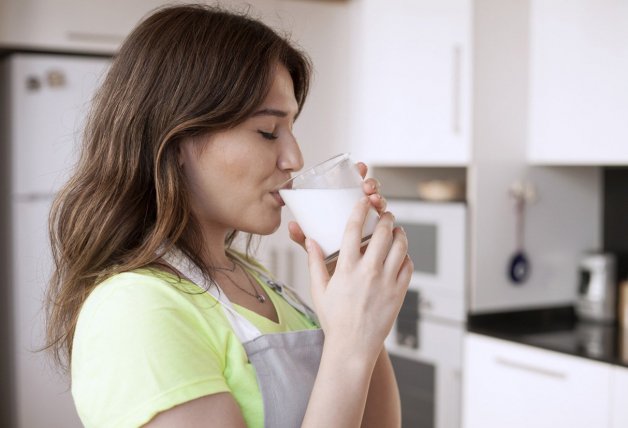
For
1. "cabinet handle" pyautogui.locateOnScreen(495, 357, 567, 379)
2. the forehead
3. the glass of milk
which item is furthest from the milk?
"cabinet handle" pyautogui.locateOnScreen(495, 357, 567, 379)

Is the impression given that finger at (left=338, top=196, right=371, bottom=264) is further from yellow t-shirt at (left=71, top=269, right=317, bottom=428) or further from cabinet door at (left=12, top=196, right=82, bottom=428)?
cabinet door at (left=12, top=196, right=82, bottom=428)

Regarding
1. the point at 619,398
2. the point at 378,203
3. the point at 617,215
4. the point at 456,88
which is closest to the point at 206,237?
the point at 378,203

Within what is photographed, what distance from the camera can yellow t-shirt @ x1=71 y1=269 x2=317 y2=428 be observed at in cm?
84

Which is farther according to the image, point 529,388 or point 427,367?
point 427,367

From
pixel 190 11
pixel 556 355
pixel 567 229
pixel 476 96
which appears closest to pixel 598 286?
pixel 567 229

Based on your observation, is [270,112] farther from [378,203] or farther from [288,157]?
[378,203]

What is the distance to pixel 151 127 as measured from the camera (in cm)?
99

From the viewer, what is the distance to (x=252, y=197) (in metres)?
1.03

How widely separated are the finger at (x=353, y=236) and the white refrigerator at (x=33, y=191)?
221 cm

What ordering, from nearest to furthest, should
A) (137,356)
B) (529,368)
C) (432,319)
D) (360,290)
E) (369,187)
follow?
1. (137,356)
2. (360,290)
3. (369,187)
4. (529,368)
5. (432,319)

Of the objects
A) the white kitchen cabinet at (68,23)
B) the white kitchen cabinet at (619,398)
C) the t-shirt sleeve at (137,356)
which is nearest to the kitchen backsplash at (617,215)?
the white kitchen cabinet at (619,398)

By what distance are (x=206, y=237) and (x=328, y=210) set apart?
0.17 meters

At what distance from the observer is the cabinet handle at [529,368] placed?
2.40 metres

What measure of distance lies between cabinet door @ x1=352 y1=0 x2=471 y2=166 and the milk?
5.74 feet
